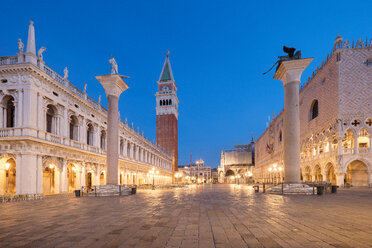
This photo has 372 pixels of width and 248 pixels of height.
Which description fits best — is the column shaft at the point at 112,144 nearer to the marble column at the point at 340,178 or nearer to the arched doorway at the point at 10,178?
the arched doorway at the point at 10,178

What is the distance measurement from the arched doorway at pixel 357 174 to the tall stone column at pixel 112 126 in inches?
1329

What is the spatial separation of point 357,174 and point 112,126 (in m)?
36.0

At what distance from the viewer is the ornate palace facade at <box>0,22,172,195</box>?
65.7ft

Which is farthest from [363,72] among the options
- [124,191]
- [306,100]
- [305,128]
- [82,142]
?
[82,142]

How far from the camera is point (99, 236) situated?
19.3ft

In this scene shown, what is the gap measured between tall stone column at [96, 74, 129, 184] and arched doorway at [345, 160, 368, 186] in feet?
111

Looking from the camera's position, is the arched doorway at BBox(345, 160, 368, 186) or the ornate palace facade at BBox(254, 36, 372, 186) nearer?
the ornate palace facade at BBox(254, 36, 372, 186)

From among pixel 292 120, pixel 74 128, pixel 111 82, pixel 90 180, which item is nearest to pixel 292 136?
pixel 292 120

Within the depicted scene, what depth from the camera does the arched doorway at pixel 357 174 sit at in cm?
3603

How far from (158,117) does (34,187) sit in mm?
75460

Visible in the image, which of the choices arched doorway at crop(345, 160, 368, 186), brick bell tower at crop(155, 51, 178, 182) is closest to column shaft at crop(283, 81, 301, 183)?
arched doorway at crop(345, 160, 368, 186)

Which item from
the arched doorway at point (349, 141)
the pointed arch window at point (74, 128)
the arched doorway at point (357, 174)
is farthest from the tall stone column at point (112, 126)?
the arched doorway at point (357, 174)

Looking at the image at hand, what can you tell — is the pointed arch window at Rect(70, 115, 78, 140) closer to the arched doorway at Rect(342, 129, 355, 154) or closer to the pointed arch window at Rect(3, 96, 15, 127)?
the pointed arch window at Rect(3, 96, 15, 127)

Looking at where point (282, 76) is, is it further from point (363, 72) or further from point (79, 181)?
point (79, 181)
